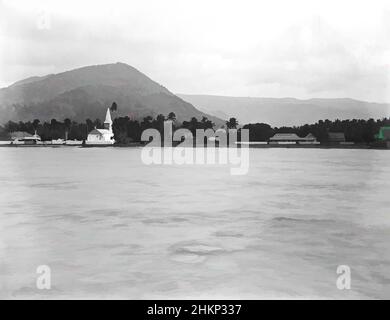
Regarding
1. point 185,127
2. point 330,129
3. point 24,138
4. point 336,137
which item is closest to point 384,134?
point 336,137

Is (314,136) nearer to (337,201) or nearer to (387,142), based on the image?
(387,142)

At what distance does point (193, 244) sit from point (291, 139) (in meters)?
154

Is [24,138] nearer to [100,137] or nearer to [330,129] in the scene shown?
[100,137]

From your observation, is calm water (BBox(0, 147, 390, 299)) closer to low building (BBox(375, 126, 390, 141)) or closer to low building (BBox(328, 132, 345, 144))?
low building (BBox(375, 126, 390, 141))

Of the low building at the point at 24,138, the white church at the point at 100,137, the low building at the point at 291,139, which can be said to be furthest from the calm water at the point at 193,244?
the low building at the point at 24,138

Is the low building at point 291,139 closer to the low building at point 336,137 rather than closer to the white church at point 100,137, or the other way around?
the low building at point 336,137

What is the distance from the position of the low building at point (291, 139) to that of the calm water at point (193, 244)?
13808cm

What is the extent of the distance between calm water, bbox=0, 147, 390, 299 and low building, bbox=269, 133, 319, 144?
138 meters

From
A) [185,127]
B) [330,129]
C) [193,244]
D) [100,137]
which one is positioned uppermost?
[185,127]

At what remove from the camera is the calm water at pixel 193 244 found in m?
9.66

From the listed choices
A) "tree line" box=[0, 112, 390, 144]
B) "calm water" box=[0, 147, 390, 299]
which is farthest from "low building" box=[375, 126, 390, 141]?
"calm water" box=[0, 147, 390, 299]

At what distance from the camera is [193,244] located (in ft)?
44.8

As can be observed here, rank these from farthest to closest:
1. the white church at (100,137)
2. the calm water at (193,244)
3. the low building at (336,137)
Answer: the white church at (100,137), the low building at (336,137), the calm water at (193,244)
